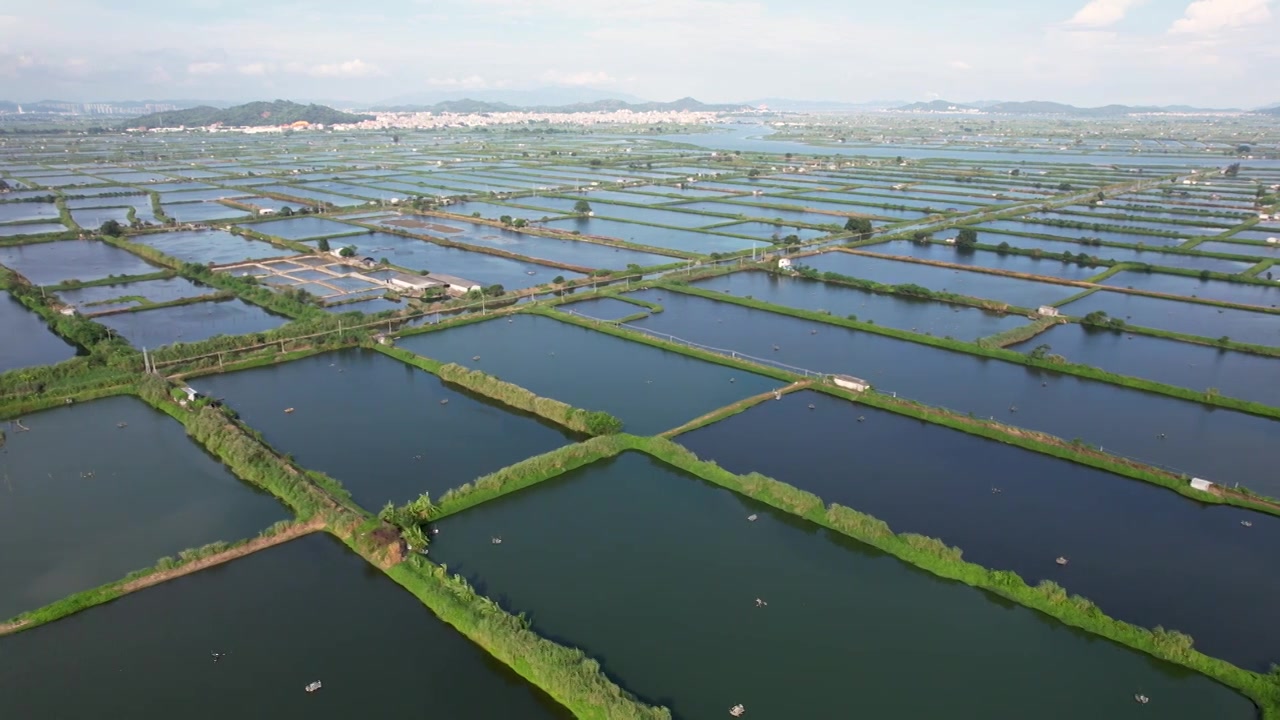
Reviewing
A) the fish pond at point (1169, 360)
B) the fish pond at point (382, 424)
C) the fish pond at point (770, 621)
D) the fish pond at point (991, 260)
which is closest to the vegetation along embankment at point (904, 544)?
the fish pond at point (770, 621)

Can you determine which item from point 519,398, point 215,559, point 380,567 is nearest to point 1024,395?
point 519,398

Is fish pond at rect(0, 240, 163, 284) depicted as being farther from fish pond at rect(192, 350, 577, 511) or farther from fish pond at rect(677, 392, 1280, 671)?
fish pond at rect(677, 392, 1280, 671)

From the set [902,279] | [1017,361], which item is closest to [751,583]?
[1017,361]

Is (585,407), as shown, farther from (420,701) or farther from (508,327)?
(420,701)

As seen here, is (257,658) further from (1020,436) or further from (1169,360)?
(1169,360)

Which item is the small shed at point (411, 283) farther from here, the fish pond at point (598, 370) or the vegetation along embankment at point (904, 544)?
the vegetation along embankment at point (904, 544)

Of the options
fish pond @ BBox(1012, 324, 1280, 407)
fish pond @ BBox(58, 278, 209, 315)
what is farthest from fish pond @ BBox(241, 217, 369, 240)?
fish pond @ BBox(1012, 324, 1280, 407)
